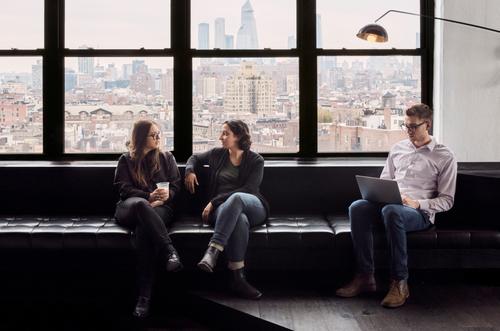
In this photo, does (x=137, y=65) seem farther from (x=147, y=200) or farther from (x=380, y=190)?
(x=380, y=190)

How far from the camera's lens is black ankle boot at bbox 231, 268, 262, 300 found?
403cm

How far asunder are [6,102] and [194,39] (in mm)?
1852

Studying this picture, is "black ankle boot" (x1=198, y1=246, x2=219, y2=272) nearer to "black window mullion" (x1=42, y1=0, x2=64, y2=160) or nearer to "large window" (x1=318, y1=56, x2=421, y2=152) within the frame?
"large window" (x1=318, y1=56, x2=421, y2=152)

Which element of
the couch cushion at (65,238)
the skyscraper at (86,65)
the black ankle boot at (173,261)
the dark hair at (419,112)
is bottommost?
the black ankle boot at (173,261)

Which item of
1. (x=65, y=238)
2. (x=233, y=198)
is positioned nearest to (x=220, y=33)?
(x=233, y=198)

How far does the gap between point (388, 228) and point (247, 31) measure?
2.49 metres

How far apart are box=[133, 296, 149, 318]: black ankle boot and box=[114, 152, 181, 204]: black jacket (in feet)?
2.77

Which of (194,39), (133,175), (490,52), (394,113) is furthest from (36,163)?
(490,52)

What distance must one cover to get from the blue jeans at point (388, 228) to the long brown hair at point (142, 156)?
5.06 ft

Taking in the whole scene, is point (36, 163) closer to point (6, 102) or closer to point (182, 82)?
point (6, 102)

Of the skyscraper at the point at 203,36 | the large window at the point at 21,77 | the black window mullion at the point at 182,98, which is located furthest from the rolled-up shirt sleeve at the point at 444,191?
the large window at the point at 21,77

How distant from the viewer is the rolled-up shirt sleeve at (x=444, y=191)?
4.23 m

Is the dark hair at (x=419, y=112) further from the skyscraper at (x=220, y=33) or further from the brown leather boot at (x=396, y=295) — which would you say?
the skyscraper at (x=220, y=33)

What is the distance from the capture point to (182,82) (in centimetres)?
567
